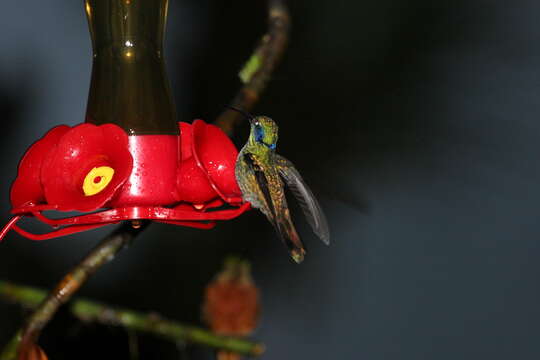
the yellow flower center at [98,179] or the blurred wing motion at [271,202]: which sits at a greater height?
the yellow flower center at [98,179]

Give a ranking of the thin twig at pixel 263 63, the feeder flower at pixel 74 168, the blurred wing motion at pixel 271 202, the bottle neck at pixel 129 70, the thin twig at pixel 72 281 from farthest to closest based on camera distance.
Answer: the thin twig at pixel 263 63, the thin twig at pixel 72 281, the blurred wing motion at pixel 271 202, the bottle neck at pixel 129 70, the feeder flower at pixel 74 168

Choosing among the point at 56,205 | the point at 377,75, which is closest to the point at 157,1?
the point at 56,205

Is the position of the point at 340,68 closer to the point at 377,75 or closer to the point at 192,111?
the point at 377,75

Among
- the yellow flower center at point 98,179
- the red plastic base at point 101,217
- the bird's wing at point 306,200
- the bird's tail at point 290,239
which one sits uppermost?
the yellow flower center at point 98,179

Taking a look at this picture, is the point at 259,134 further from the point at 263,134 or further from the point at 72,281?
the point at 72,281

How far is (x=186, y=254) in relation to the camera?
17.8 ft

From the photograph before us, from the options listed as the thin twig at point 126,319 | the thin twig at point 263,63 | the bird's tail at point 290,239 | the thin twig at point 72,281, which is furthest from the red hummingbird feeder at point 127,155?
the thin twig at point 126,319

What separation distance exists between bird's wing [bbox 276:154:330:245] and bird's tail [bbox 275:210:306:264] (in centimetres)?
7

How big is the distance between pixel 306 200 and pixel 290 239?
0.19 m

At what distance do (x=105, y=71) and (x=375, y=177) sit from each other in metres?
3.73

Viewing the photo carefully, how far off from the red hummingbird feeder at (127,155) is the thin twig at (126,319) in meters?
1.06

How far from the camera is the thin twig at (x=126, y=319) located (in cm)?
289

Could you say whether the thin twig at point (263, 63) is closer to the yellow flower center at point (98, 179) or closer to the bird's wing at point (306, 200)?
the bird's wing at point (306, 200)

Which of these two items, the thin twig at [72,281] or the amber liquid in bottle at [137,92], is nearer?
the amber liquid in bottle at [137,92]
